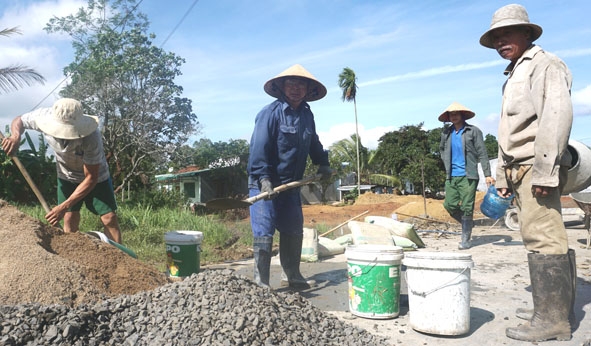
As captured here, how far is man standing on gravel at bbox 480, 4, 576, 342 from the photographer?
2.86 metres

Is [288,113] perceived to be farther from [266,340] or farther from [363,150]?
[363,150]

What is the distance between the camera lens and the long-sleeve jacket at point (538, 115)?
9.32ft

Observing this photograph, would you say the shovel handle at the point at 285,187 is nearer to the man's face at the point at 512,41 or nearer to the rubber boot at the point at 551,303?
the man's face at the point at 512,41

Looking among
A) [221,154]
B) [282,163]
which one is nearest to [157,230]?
[282,163]

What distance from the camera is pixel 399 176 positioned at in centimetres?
3256

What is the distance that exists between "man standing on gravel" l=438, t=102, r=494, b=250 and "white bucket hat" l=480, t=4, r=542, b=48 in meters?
3.46

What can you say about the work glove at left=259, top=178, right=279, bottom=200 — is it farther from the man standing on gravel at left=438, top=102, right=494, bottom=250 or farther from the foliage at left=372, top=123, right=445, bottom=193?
the foliage at left=372, top=123, right=445, bottom=193

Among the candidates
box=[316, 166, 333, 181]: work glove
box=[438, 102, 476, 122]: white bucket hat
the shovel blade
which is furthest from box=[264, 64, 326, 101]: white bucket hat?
box=[438, 102, 476, 122]: white bucket hat

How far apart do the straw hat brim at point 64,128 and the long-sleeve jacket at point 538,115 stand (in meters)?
3.43

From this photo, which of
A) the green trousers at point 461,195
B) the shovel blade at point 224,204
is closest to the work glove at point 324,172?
the shovel blade at point 224,204

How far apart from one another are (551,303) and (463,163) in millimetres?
3963

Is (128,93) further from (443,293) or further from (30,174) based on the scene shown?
(443,293)

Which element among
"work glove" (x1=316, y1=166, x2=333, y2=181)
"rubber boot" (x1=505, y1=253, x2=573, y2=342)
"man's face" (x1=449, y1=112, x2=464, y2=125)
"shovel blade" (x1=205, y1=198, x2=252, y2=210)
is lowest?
"rubber boot" (x1=505, y1=253, x2=573, y2=342)

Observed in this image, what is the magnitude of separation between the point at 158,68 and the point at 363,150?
2237 cm
